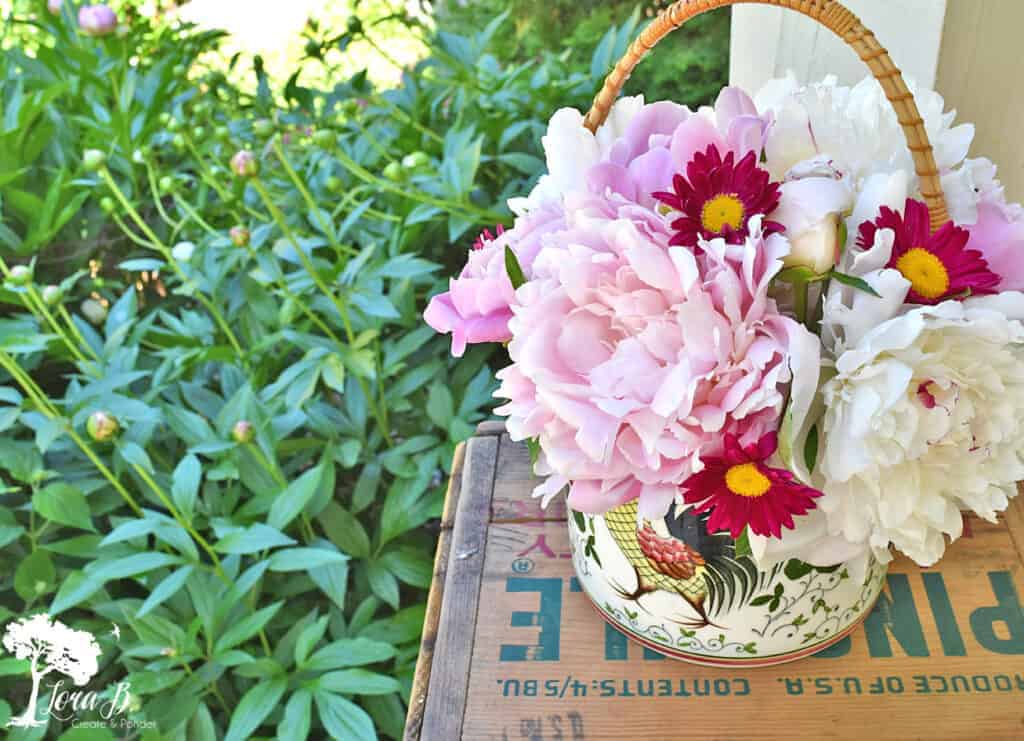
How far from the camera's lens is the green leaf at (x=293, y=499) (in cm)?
95

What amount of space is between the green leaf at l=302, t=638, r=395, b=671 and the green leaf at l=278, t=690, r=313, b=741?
0.03 meters

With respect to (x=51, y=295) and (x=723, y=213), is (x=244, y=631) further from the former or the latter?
(x=723, y=213)

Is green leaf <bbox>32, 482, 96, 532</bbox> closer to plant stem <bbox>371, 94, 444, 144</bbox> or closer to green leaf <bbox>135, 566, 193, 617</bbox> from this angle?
green leaf <bbox>135, 566, 193, 617</bbox>

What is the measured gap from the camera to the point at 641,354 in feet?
1.63

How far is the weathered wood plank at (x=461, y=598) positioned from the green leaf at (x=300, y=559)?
0.18 m

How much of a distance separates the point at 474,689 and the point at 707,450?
29 cm

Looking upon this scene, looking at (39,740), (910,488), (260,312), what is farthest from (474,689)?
(260,312)

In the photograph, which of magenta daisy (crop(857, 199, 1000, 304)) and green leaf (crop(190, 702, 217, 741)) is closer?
magenta daisy (crop(857, 199, 1000, 304))

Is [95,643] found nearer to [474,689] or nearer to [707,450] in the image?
[474,689]

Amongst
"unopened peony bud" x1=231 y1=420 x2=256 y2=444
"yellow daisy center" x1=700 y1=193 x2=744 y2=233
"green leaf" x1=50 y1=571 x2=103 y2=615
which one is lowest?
"green leaf" x1=50 y1=571 x2=103 y2=615

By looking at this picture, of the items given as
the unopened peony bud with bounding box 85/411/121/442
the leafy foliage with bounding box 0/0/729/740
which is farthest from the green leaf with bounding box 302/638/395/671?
the unopened peony bud with bounding box 85/411/121/442

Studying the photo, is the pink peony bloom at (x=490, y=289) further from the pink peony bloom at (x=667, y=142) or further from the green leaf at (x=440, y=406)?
the green leaf at (x=440, y=406)

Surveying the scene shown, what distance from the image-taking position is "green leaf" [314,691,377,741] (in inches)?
34.1

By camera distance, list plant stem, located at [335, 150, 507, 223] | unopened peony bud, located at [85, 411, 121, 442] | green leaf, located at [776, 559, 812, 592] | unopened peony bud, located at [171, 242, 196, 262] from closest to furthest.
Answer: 1. green leaf, located at [776, 559, 812, 592]
2. unopened peony bud, located at [85, 411, 121, 442]
3. plant stem, located at [335, 150, 507, 223]
4. unopened peony bud, located at [171, 242, 196, 262]
